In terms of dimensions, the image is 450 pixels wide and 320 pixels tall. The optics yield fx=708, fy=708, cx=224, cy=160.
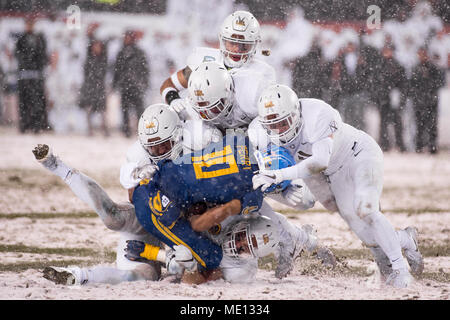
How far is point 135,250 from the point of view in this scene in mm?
4867

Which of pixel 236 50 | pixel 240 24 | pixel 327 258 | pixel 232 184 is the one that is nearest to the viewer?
pixel 232 184

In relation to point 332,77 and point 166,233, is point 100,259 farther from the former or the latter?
point 332,77

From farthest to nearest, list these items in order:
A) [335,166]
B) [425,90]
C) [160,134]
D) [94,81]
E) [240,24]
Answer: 1. [94,81]
2. [425,90]
3. [240,24]
4. [335,166]
5. [160,134]

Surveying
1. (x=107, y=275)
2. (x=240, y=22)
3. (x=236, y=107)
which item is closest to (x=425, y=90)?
(x=240, y=22)

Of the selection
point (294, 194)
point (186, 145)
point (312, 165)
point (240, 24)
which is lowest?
point (294, 194)

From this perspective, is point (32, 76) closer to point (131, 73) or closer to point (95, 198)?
point (131, 73)

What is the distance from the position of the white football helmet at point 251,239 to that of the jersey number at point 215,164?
0.49 metres

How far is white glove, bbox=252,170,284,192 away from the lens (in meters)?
4.51

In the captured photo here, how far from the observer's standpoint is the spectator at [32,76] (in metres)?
13.3

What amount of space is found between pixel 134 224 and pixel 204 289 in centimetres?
73

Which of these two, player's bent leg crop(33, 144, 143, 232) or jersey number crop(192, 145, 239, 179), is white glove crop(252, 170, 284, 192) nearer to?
jersey number crop(192, 145, 239, 179)

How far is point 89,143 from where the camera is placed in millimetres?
12836

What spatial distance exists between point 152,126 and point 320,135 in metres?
1.13

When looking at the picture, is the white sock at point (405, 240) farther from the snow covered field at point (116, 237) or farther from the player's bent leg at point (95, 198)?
the player's bent leg at point (95, 198)
